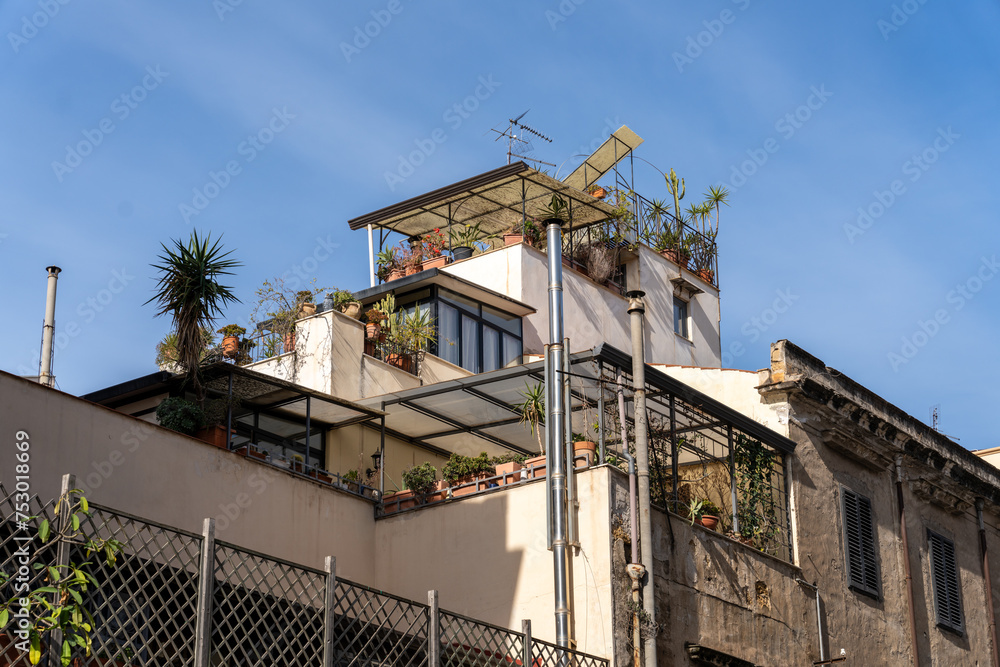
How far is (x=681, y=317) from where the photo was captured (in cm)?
3016

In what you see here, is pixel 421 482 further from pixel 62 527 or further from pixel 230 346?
pixel 62 527

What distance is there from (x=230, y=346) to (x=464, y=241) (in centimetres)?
668

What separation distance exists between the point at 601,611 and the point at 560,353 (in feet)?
10.6

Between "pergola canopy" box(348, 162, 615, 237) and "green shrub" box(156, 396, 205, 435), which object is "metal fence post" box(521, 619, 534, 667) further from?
"pergola canopy" box(348, 162, 615, 237)

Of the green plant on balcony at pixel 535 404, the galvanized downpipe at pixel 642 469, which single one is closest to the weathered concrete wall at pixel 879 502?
the green plant on balcony at pixel 535 404

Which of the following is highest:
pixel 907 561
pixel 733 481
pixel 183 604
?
pixel 733 481

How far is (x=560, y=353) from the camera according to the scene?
16203 mm

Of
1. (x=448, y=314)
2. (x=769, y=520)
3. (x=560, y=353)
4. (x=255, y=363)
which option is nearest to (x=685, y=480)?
(x=769, y=520)

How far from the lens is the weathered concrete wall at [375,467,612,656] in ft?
50.2

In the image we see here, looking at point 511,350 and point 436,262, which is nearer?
point 511,350

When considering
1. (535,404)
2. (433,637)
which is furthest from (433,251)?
(433,637)

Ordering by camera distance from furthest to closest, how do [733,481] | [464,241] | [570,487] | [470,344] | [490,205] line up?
[464,241] < [490,205] < [470,344] < [733,481] < [570,487]

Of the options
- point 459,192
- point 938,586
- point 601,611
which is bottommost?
point 601,611

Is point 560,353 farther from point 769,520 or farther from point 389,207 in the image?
point 389,207
